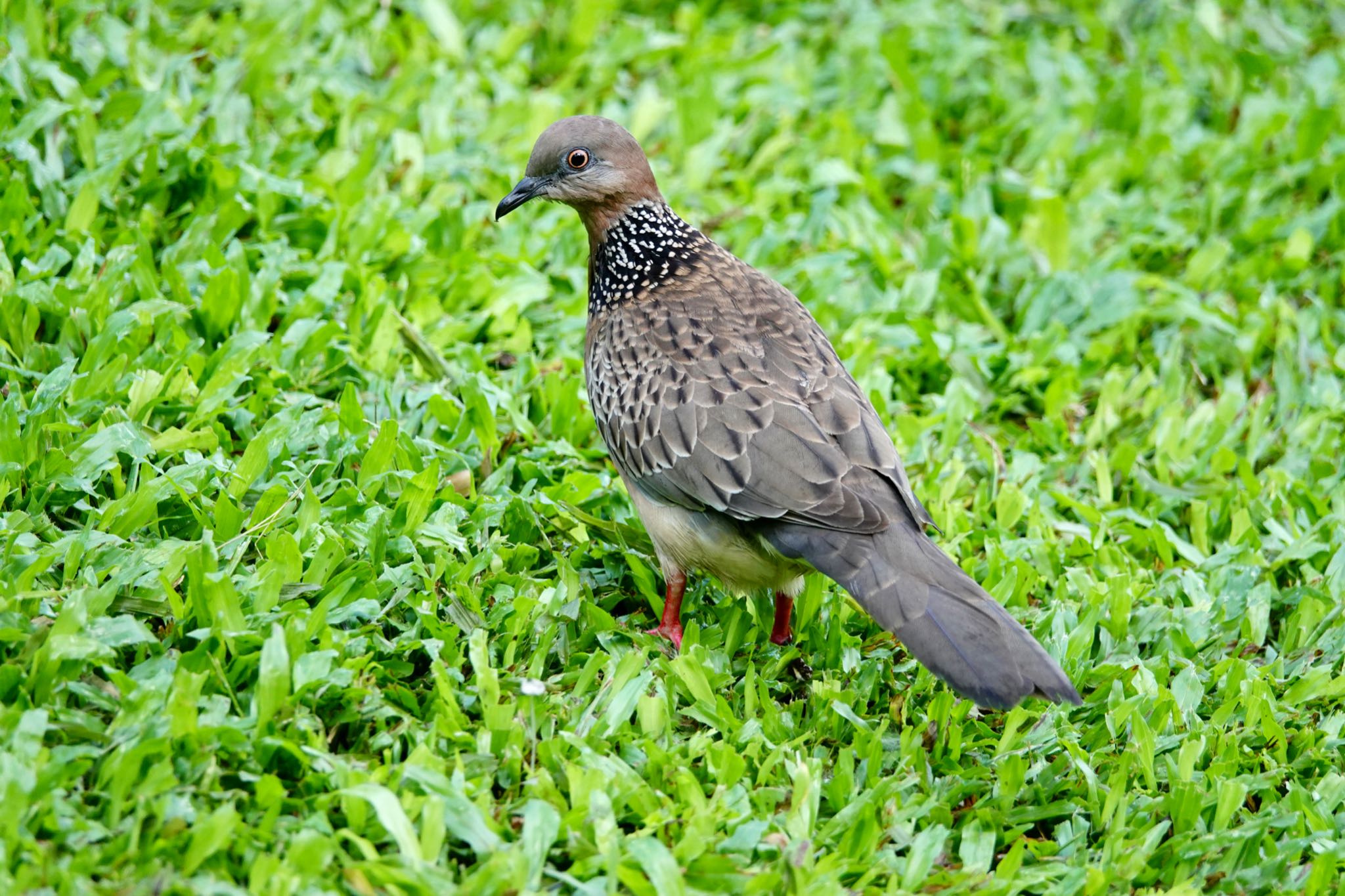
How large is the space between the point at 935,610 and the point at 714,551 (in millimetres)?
821

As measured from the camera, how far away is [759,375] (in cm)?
445

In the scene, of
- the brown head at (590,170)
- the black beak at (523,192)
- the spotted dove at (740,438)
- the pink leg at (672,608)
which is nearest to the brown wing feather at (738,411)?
the spotted dove at (740,438)

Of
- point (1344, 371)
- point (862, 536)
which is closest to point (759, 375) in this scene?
point (862, 536)

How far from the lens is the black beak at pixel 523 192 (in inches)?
202

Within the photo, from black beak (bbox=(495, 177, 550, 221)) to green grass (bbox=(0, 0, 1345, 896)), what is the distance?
678mm

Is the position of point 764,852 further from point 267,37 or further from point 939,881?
point 267,37

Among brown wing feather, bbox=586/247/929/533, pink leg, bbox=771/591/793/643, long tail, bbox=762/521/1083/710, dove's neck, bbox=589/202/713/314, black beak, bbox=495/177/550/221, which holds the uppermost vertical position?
black beak, bbox=495/177/550/221

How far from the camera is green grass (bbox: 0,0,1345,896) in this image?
11.6 ft

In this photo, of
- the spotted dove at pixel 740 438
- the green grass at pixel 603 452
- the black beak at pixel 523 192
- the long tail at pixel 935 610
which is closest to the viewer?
the green grass at pixel 603 452

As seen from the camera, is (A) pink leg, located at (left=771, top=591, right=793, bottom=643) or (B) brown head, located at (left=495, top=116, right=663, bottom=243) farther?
(B) brown head, located at (left=495, top=116, right=663, bottom=243)

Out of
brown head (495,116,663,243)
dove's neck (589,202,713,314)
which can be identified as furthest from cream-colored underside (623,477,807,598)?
brown head (495,116,663,243)

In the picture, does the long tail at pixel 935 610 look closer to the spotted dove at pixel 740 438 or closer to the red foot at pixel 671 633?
the spotted dove at pixel 740 438

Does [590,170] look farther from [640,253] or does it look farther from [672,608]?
[672,608]

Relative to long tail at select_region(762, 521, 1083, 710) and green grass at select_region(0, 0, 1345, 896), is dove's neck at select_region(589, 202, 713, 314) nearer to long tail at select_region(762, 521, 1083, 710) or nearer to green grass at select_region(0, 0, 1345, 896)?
green grass at select_region(0, 0, 1345, 896)
